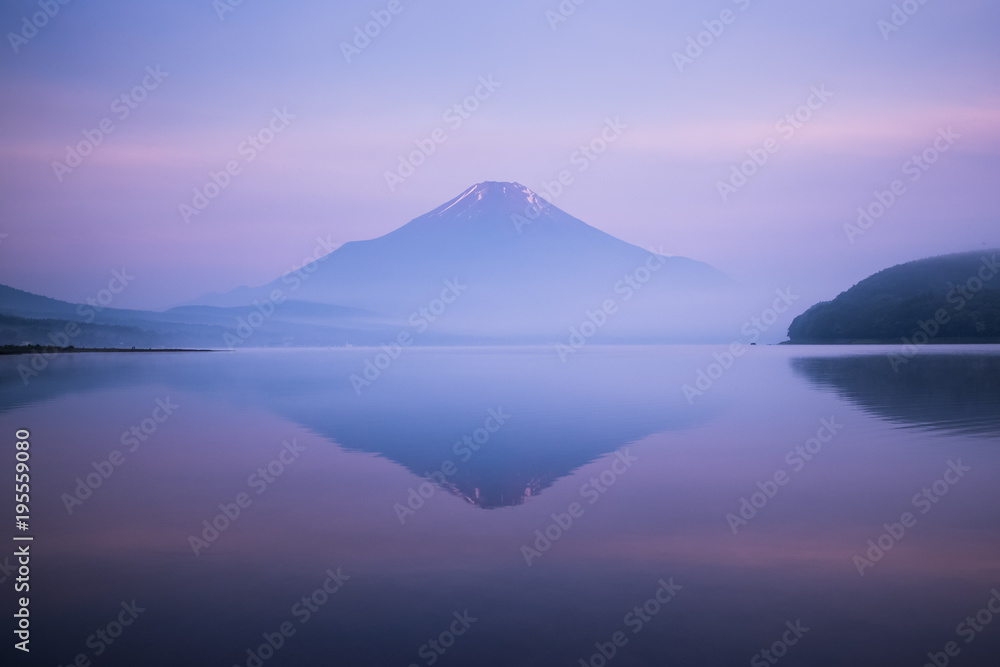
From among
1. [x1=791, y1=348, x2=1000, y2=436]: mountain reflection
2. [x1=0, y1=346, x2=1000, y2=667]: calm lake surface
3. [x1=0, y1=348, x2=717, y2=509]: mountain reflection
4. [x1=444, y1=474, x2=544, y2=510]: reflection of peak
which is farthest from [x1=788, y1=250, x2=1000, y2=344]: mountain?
[x1=444, y1=474, x2=544, y2=510]: reflection of peak

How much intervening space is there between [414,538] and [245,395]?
21387 mm

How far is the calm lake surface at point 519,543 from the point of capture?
17.6ft

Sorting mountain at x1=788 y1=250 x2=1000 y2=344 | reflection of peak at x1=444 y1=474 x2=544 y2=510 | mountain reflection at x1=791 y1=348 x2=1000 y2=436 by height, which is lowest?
mountain at x1=788 y1=250 x2=1000 y2=344

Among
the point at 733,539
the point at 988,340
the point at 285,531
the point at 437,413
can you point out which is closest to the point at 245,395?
the point at 437,413

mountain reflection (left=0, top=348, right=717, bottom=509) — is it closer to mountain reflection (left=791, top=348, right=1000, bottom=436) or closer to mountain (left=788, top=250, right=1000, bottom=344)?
mountain reflection (left=791, top=348, right=1000, bottom=436)

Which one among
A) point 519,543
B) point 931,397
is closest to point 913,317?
point 931,397

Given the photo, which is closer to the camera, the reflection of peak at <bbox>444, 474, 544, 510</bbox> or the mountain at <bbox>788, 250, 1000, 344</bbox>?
the reflection of peak at <bbox>444, 474, 544, 510</bbox>

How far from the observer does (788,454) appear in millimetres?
13352

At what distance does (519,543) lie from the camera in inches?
308

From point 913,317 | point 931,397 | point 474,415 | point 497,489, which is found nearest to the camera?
point 497,489

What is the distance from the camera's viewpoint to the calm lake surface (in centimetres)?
536

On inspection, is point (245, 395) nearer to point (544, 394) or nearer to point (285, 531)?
point (544, 394)

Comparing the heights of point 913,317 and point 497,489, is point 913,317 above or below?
below

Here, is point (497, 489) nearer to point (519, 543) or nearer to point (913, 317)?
point (519, 543)
